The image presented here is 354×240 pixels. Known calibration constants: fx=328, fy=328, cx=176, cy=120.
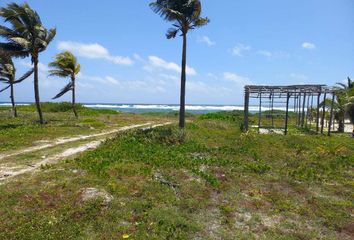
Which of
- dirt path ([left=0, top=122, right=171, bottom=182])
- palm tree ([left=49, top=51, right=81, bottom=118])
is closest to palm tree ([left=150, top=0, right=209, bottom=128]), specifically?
dirt path ([left=0, top=122, right=171, bottom=182])

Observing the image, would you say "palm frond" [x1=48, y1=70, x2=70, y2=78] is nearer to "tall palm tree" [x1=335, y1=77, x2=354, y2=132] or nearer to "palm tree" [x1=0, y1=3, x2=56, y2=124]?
"palm tree" [x1=0, y1=3, x2=56, y2=124]

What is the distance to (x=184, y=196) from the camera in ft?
35.1

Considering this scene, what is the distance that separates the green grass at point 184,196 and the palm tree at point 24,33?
42.2 feet

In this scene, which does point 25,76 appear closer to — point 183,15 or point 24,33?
point 24,33

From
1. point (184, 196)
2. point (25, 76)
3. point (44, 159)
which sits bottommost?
point (184, 196)

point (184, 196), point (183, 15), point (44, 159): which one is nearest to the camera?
point (184, 196)

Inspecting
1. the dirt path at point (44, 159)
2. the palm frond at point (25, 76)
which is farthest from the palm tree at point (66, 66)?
the dirt path at point (44, 159)

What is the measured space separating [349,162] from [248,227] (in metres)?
9.91

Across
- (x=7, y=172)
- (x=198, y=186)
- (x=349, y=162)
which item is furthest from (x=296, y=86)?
(x=7, y=172)

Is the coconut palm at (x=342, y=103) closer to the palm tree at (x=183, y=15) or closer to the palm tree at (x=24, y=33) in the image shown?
the palm tree at (x=183, y=15)

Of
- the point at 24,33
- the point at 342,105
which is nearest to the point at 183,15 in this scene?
the point at 24,33

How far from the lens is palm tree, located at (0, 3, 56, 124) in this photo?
2384 cm

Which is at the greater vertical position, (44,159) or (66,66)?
(66,66)

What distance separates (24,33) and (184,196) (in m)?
20.2
